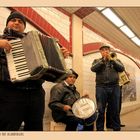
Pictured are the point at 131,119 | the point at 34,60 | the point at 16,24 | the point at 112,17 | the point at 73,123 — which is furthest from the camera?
the point at 131,119

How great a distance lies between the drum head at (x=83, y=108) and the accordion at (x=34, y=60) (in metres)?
0.54

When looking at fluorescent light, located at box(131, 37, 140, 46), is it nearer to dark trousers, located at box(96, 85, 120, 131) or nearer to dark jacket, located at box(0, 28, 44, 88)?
dark trousers, located at box(96, 85, 120, 131)

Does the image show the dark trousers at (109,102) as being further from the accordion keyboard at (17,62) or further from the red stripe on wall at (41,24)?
Result: the accordion keyboard at (17,62)

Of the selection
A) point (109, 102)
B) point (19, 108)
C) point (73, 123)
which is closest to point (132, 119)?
point (109, 102)

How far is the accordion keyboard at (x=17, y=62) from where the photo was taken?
1543mm

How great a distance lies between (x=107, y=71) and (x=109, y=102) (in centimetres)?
27

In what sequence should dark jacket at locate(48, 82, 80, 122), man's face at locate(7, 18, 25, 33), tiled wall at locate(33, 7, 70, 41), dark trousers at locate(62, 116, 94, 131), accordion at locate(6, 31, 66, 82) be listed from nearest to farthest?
accordion at locate(6, 31, 66, 82) < man's face at locate(7, 18, 25, 33) < dark trousers at locate(62, 116, 94, 131) < dark jacket at locate(48, 82, 80, 122) < tiled wall at locate(33, 7, 70, 41)

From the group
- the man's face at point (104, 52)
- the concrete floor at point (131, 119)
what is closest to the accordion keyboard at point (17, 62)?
the man's face at point (104, 52)

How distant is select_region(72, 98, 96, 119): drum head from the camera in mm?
2055

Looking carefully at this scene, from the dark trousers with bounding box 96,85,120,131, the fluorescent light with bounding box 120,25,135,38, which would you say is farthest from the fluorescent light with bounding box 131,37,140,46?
the dark trousers with bounding box 96,85,120,131

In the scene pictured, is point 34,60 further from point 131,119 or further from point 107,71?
point 131,119

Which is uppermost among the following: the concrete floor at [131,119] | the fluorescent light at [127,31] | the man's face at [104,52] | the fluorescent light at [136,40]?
the fluorescent light at [127,31]

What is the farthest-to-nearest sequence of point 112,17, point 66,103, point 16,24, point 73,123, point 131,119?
point 131,119 < point 112,17 < point 66,103 < point 73,123 < point 16,24

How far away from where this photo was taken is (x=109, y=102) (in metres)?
2.33
